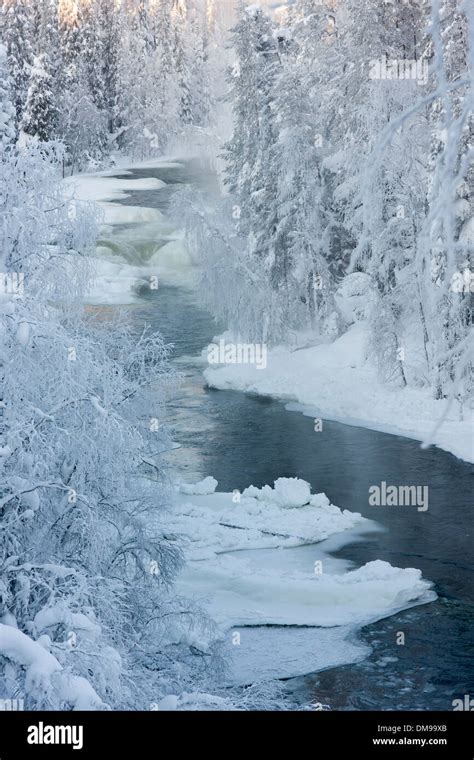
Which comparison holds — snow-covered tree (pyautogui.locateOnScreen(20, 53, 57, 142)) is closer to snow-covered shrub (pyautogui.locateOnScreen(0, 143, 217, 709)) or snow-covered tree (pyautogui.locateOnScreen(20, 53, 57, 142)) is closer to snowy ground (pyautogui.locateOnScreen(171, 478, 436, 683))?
snowy ground (pyautogui.locateOnScreen(171, 478, 436, 683))

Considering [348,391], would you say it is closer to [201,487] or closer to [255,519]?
[201,487]

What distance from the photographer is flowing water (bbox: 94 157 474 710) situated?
1437cm

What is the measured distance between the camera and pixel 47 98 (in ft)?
174

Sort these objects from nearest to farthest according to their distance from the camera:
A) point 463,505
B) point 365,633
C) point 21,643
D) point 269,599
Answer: point 21,643 → point 365,633 → point 269,599 → point 463,505

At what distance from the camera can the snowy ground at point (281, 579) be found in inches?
613

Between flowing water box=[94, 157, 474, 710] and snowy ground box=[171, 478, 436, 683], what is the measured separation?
350mm

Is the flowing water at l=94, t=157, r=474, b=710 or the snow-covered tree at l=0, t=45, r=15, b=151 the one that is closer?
the snow-covered tree at l=0, t=45, r=15, b=151

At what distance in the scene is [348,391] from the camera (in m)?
32.0

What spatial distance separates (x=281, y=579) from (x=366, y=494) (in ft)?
17.3

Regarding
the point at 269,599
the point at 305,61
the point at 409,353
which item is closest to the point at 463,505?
the point at 269,599

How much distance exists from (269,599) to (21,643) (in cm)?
1083
